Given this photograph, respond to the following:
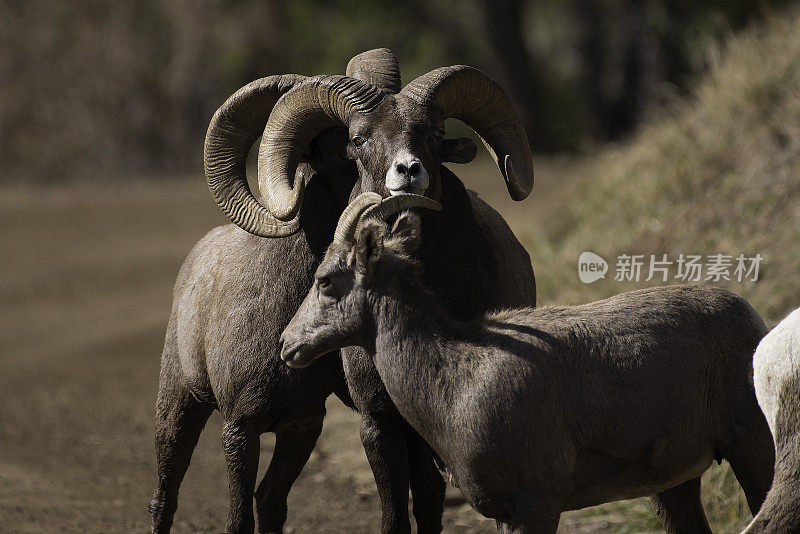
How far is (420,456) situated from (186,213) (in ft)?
60.9

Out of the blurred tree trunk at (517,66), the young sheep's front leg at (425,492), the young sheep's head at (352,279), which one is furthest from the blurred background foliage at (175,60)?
the young sheep's head at (352,279)

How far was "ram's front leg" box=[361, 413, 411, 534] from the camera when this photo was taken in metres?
6.61

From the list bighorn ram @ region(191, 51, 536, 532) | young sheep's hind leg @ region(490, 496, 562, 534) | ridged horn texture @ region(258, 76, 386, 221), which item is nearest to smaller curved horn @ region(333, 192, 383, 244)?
bighorn ram @ region(191, 51, 536, 532)

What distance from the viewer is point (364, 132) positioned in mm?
6500

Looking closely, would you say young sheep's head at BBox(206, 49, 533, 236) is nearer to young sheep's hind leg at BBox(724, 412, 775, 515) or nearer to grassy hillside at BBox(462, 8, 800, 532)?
young sheep's hind leg at BBox(724, 412, 775, 515)

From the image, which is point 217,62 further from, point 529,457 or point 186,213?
point 529,457

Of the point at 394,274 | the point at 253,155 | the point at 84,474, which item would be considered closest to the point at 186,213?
the point at 253,155

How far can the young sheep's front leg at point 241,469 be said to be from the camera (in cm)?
694

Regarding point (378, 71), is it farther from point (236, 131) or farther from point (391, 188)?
point (391, 188)

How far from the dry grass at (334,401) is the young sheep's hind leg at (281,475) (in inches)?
61.6

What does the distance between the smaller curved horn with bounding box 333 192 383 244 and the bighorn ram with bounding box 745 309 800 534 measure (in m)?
1.81

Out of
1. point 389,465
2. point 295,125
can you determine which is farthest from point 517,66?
point 389,465

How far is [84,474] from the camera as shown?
11102 millimetres

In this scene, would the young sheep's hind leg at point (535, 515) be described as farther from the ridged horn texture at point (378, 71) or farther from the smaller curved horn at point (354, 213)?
the ridged horn texture at point (378, 71)
